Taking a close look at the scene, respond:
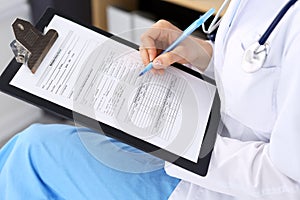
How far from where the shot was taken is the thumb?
84 centimetres

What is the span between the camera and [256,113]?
2.58ft

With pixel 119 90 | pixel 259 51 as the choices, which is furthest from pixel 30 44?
pixel 259 51

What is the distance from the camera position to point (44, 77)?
2.58 feet

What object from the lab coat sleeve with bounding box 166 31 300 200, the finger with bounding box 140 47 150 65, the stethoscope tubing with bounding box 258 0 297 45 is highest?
the stethoscope tubing with bounding box 258 0 297 45

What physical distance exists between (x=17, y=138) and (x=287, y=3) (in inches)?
24.9

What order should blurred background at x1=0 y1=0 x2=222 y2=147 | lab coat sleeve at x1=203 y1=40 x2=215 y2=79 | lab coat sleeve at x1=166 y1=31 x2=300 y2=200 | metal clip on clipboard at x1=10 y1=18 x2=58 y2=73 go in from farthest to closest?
blurred background at x1=0 y1=0 x2=222 y2=147 < lab coat sleeve at x1=203 y1=40 x2=215 y2=79 < metal clip on clipboard at x1=10 y1=18 x2=58 y2=73 < lab coat sleeve at x1=166 y1=31 x2=300 y2=200

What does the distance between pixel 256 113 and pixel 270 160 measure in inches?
3.2

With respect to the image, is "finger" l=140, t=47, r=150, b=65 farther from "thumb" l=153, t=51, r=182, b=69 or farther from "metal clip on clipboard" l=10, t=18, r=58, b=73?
"metal clip on clipboard" l=10, t=18, r=58, b=73

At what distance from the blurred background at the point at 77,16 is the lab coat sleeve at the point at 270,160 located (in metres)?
0.89

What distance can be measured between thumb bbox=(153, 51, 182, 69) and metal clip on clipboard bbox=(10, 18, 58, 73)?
186 mm

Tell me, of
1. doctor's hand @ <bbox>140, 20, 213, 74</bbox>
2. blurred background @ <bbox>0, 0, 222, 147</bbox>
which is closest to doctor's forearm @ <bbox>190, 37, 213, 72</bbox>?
doctor's hand @ <bbox>140, 20, 213, 74</bbox>

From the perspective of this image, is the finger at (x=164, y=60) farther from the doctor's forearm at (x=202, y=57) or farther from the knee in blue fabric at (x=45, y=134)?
the knee in blue fabric at (x=45, y=134)

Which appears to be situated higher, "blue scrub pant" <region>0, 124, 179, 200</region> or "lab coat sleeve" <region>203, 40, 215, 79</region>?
"lab coat sleeve" <region>203, 40, 215, 79</region>

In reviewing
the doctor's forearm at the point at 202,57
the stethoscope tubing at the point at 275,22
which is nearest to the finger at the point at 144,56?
the doctor's forearm at the point at 202,57
